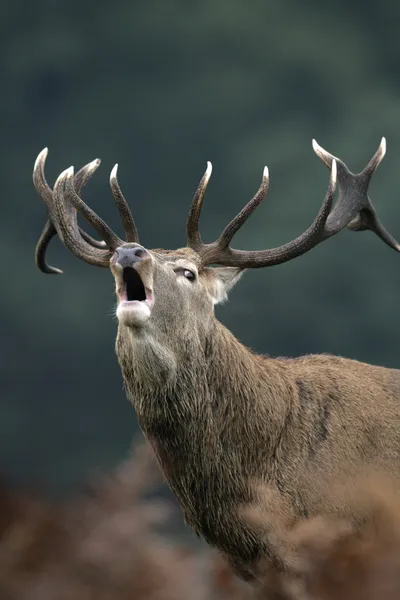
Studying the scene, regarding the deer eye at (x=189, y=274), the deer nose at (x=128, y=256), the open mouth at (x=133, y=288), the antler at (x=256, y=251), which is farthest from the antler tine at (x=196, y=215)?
the deer nose at (x=128, y=256)

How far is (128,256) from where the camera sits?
16.0 ft

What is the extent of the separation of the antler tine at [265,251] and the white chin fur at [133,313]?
1225 mm

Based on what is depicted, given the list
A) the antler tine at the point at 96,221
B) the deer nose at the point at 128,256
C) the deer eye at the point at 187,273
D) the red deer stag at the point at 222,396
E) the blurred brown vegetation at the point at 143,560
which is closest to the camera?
the blurred brown vegetation at the point at 143,560

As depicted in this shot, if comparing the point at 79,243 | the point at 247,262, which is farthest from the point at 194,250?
the point at 79,243

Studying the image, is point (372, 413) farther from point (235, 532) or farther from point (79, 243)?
point (79, 243)

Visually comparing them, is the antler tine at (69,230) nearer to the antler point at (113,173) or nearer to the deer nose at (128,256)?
the antler point at (113,173)

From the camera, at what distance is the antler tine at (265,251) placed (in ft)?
20.2

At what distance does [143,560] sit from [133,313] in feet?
13.4

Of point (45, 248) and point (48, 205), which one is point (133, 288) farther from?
point (45, 248)

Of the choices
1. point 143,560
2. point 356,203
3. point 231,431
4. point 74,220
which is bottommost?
point 143,560

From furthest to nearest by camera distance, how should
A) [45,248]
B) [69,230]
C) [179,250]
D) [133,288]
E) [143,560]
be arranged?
[45,248] < [69,230] < [179,250] < [133,288] < [143,560]

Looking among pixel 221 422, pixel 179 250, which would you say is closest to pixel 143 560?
pixel 221 422

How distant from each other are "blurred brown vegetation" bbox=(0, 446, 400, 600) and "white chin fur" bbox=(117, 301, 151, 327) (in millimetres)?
3955

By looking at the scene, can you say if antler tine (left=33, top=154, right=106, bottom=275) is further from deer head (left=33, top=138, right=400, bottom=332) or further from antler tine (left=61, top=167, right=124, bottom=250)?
antler tine (left=61, top=167, right=124, bottom=250)
